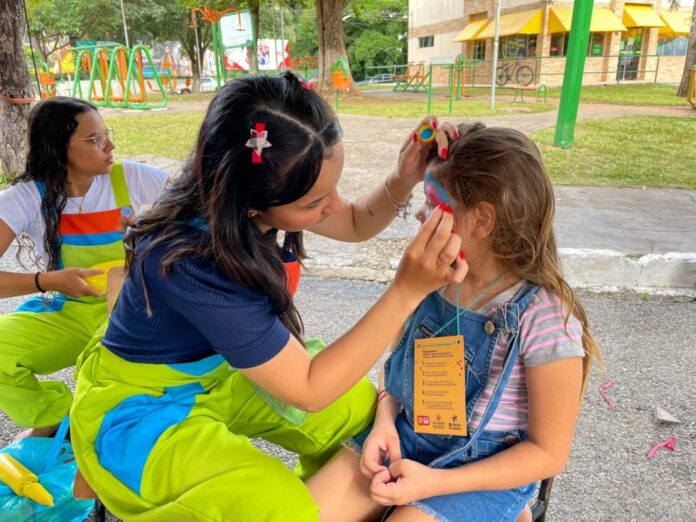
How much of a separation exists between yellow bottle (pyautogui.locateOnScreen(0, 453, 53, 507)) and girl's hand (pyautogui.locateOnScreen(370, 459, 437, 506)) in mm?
1095

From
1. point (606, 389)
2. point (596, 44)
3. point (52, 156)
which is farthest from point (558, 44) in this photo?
point (52, 156)

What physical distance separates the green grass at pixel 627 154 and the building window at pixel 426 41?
2424cm

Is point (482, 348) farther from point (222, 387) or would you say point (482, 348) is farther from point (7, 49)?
point (7, 49)

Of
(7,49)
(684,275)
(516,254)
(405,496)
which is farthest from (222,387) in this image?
(7,49)

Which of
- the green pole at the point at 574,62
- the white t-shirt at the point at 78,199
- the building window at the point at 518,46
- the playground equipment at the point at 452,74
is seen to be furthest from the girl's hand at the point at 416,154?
the building window at the point at 518,46

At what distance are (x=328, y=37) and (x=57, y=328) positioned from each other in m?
17.4

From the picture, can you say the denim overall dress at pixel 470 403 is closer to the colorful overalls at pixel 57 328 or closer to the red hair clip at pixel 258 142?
the red hair clip at pixel 258 142

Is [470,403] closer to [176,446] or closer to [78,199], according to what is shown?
[176,446]

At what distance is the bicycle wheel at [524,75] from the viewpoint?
75.5ft

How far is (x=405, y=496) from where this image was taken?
1253 mm

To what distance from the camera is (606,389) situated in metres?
2.46

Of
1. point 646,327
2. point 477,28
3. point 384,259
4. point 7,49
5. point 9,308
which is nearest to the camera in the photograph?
point 646,327

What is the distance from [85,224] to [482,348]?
153cm

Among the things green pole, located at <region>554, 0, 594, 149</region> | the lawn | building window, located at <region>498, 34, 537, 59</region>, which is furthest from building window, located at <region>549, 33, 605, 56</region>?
green pole, located at <region>554, 0, 594, 149</region>
